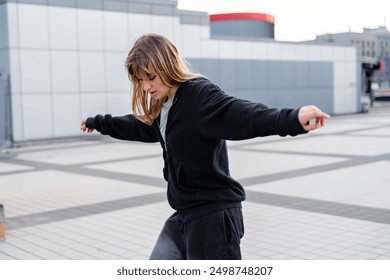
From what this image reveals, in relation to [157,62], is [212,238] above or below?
below

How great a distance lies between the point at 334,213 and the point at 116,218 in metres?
2.81

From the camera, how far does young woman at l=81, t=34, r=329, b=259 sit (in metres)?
2.48

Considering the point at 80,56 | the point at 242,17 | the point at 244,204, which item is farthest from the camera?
the point at 242,17

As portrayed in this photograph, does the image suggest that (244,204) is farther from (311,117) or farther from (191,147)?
(311,117)

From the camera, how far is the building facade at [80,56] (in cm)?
1852

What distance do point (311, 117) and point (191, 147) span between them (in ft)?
2.11

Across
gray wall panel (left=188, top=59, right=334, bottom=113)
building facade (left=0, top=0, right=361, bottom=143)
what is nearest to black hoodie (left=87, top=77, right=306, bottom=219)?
building facade (left=0, top=0, right=361, bottom=143)

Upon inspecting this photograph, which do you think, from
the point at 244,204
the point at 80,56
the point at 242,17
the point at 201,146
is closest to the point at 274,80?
the point at 242,17

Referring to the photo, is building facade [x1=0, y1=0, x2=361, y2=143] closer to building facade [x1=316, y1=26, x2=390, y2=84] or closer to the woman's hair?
building facade [x1=316, y1=26, x2=390, y2=84]

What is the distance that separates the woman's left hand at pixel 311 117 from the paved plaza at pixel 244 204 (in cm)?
359

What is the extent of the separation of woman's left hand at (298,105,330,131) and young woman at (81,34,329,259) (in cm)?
30

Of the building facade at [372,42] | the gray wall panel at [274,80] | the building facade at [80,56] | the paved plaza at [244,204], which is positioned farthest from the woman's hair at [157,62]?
the building facade at [372,42]

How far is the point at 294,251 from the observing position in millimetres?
5719

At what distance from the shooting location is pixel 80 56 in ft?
65.6
